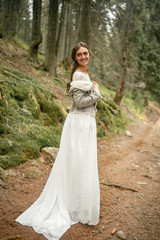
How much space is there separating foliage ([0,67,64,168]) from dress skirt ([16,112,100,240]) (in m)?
1.36

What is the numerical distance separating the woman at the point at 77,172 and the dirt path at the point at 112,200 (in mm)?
203

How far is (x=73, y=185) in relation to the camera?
292cm

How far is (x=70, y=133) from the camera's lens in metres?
2.98

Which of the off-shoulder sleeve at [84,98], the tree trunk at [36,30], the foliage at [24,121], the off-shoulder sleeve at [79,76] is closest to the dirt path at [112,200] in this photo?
the foliage at [24,121]

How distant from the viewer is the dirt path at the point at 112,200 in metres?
2.56

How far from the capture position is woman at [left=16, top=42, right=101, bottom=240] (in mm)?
2764

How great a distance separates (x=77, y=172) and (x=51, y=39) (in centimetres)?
807

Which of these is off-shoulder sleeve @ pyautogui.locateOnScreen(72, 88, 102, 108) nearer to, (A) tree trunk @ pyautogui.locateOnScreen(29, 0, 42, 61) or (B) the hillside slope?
(B) the hillside slope

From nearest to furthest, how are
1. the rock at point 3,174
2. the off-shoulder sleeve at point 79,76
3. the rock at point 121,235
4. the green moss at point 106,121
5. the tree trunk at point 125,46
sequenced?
the rock at point 121,235 → the off-shoulder sleeve at point 79,76 → the rock at point 3,174 → the green moss at point 106,121 → the tree trunk at point 125,46

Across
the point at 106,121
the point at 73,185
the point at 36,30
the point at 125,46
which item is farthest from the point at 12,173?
the point at 125,46

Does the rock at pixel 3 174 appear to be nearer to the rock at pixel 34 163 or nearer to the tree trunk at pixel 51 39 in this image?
the rock at pixel 34 163

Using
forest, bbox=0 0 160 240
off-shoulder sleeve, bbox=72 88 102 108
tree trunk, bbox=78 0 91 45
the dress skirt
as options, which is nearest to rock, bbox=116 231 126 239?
forest, bbox=0 0 160 240

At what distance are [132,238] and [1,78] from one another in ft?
16.2

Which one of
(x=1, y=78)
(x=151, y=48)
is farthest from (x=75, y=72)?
(x=151, y=48)
